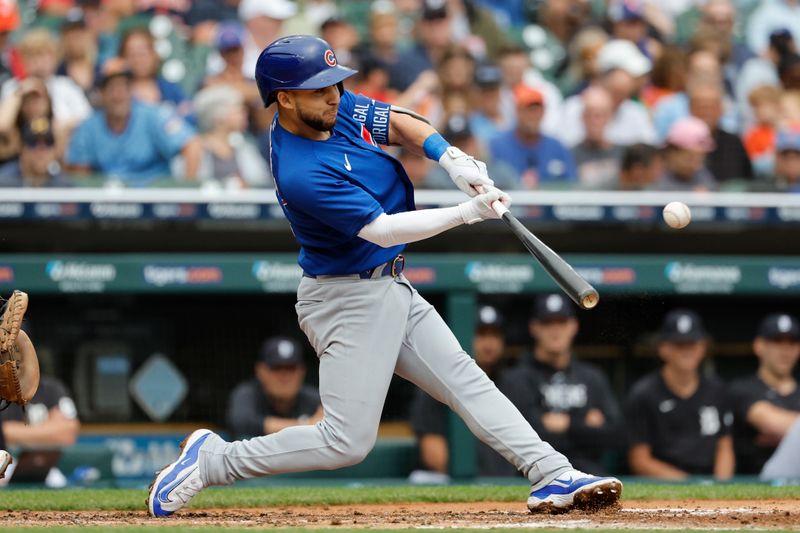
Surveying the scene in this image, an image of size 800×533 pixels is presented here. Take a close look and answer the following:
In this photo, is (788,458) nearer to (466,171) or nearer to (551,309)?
(551,309)

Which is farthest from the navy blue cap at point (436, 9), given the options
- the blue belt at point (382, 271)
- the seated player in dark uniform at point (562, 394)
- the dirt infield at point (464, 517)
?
the blue belt at point (382, 271)

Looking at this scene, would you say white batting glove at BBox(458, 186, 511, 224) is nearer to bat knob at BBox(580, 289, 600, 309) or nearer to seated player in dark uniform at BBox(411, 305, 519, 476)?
bat knob at BBox(580, 289, 600, 309)

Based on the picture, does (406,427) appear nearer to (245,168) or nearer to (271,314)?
(271,314)

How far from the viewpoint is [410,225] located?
399cm

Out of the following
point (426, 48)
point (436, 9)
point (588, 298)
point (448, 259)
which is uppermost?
point (436, 9)

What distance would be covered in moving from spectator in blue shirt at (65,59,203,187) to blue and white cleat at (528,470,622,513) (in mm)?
3586

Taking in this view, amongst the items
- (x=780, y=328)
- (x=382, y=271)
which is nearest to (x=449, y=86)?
(x=780, y=328)

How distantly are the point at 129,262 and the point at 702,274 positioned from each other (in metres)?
2.87

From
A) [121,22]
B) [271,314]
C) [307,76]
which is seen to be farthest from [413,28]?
[307,76]

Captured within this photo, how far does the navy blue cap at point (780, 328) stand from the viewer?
677 cm

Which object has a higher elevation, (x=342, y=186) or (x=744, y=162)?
(x=744, y=162)

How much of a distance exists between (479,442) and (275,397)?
1026mm

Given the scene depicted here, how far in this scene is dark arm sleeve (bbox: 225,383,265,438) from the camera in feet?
21.0

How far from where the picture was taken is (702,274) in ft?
22.3
